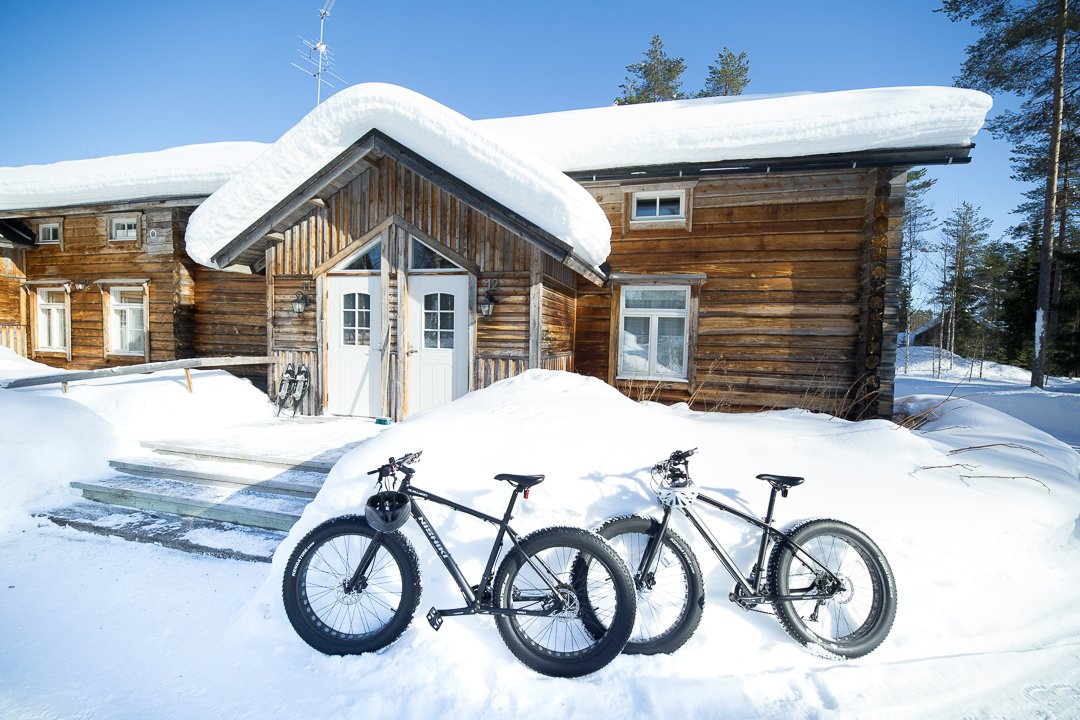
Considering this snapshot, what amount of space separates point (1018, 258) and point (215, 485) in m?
35.0

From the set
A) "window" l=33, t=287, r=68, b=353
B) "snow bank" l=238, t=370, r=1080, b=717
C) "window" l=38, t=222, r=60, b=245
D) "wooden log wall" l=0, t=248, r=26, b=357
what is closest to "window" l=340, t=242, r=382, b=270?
"snow bank" l=238, t=370, r=1080, b=717

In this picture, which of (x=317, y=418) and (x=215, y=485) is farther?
(x=317, y=418)

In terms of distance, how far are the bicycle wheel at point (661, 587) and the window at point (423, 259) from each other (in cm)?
543

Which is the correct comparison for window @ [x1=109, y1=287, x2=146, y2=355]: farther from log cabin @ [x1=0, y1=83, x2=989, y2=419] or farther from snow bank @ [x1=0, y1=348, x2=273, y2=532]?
log cabin @ [x1=0, y1=83, x2=989, y2=419]

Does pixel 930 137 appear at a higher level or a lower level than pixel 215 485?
higher

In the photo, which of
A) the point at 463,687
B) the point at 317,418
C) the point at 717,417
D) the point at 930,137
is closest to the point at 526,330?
the point at 717,417

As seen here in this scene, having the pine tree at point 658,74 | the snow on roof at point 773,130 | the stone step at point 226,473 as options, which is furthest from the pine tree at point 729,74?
the stone step at point 226,473

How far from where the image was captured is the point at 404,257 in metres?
7.24

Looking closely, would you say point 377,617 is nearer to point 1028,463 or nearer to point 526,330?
point 526,330

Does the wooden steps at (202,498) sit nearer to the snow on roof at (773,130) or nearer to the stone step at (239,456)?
the stone step at (239,456)

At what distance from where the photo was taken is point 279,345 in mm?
7914

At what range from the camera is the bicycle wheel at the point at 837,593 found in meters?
2.73

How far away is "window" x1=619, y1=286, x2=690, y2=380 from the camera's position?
8445 millimetres

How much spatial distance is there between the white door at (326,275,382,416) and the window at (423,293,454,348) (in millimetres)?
792
